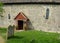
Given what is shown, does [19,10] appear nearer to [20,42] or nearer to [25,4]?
[25,4]

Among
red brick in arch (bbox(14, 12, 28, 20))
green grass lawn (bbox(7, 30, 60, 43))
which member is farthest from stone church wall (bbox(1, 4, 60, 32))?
green grass lawn (bbox(7, 30, 60, 43))

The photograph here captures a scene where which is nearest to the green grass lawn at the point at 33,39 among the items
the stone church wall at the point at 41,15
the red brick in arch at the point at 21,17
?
the stone church wall at the point at 41,15

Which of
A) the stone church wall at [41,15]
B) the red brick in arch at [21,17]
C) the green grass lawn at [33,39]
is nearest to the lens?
the green grass lawn at [33,39]

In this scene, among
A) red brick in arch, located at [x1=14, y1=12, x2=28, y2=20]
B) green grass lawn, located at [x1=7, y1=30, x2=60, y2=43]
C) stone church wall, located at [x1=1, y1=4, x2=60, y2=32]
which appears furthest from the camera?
red brick in arch, located at [x1=14, y1=12, x2=28, y2=20]

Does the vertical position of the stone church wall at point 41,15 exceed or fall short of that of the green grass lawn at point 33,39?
it exceeds it

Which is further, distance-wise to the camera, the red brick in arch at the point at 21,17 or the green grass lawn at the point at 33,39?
the red brick in arch at the point at 21,17

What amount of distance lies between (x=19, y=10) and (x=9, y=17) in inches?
111

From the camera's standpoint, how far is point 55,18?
1893 inches

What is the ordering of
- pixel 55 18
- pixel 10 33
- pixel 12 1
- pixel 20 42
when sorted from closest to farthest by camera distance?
pixel 20 42 → pixel 10 33 → pixel 55 18 → pixel 12 1

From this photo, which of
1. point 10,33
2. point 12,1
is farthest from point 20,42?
point 12,1

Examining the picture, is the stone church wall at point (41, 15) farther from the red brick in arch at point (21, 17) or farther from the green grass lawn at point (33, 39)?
the green grass lawn at point (33, 39)

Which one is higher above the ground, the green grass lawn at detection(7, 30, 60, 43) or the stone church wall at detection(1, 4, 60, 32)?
the stone church wall at detection(1, 4, 60, 32)

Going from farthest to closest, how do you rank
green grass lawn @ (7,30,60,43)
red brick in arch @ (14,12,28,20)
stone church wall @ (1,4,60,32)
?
red brick in arch @ (14,12,28,20) < stone church wall @ (1,4,60,32) < green grass lawn @ (7,30,60,43)

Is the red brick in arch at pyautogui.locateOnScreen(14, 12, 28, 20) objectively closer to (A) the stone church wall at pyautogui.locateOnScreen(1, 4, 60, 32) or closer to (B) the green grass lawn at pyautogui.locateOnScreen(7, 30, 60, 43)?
(A) the stone church wall at pyautogui.locateOnScreen(1, 4, 60, 32)
